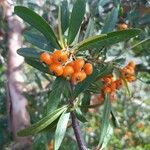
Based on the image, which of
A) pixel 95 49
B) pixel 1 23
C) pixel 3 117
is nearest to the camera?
pixel 95 49

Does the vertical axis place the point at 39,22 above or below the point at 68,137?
above

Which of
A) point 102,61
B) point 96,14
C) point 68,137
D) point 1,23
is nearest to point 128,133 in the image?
point 68,137

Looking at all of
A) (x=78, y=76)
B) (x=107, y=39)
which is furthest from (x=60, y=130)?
(x=107, y=39)

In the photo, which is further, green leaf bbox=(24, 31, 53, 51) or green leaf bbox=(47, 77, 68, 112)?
green leaf bbox=(24, 31, 53, 51)

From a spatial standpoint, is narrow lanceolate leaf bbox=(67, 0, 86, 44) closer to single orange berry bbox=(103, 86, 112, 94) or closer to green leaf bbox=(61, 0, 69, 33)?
green leaf bbox=(61, 0, 69, 33)

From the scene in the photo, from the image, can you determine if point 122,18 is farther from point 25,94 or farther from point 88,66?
point 25,94

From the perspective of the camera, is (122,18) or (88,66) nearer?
(88,66)

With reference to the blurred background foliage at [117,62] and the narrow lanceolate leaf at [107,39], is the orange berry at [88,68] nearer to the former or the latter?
the narrow lanceolate leaf at [107,39]

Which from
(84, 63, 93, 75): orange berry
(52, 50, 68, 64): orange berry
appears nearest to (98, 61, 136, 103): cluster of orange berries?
(84, 63, 93, 75): orange berry
